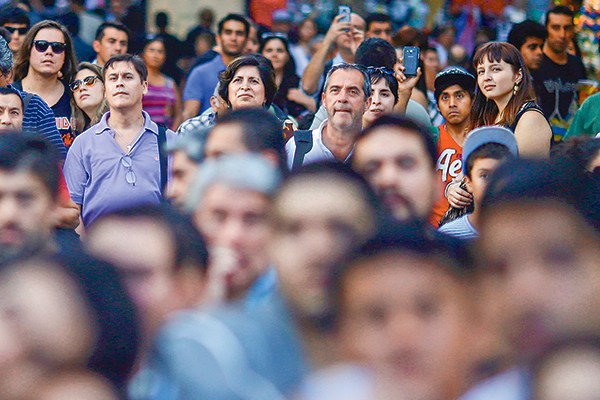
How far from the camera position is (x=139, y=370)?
1348mm

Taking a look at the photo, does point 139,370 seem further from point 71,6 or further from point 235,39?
point 71,6

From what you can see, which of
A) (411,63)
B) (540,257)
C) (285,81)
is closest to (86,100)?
(285,81)

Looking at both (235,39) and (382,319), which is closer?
(382,319)

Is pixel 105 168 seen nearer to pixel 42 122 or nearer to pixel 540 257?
pixel 42 122

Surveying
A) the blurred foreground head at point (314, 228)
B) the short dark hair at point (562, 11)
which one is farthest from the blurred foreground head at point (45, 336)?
the short dark hair at point (562, 11)

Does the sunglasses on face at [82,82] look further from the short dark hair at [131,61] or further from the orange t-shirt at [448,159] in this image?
the orange t-shirt at [448,159]

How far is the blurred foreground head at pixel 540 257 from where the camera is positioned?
4.52 feet

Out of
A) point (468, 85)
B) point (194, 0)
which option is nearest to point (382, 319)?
point (468, 85)

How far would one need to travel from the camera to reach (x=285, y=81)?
588cm

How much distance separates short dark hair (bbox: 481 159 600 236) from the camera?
1495 mm

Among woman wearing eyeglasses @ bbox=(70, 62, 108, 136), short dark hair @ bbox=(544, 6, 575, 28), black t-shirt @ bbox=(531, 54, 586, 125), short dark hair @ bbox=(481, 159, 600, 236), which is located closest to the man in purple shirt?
woman wearing eyeglasses @ bbox=(70, 62, 108, 136)

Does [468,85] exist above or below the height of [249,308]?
above

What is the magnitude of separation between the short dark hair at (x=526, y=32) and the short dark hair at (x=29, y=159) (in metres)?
4.15

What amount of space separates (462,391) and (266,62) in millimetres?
3107
